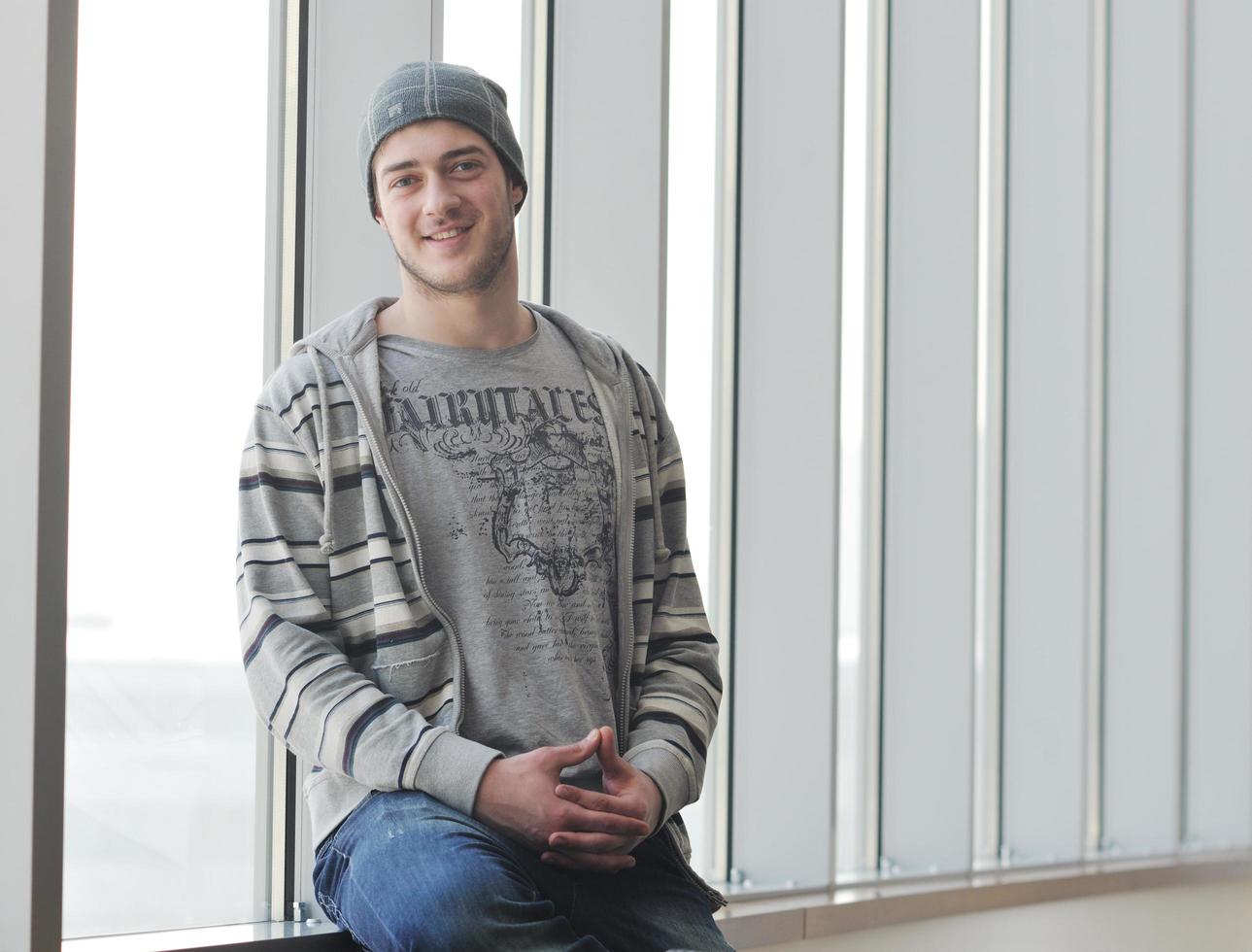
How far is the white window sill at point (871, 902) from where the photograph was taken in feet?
6.12

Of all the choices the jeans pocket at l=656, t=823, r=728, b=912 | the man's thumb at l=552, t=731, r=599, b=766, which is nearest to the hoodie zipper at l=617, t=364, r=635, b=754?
the jeans pocket at l=656, t=823, r=728, b=912

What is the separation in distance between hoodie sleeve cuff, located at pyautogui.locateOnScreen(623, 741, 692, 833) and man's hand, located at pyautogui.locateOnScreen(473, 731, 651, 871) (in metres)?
0.14

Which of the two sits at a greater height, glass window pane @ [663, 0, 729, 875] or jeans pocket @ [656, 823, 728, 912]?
glass window pane @ [663, 0, 729, 875]

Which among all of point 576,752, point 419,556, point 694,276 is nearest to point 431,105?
point 419,556

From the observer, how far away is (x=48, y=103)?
163cm

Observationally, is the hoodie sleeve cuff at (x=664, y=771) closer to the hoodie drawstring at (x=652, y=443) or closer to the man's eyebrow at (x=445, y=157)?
the hoodie drawstring at (x=652, y=443)

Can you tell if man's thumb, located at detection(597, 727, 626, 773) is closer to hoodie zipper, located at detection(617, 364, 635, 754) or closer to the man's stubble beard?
hoodie zipper, located at detection(617, 364, 635, 754)

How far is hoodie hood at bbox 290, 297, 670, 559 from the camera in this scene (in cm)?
166

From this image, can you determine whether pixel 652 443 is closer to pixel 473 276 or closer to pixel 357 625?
pixel 473 276

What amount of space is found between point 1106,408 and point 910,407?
983 mm

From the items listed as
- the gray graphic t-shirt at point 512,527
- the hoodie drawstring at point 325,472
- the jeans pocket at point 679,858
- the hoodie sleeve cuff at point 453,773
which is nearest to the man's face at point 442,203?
the gray graphic t-shirt at point 512,527

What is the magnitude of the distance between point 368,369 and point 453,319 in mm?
149

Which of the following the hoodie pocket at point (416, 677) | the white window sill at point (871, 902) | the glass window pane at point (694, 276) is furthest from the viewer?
the glass window pane at point (694, 276)

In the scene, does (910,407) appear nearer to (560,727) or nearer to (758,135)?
(758,135)
